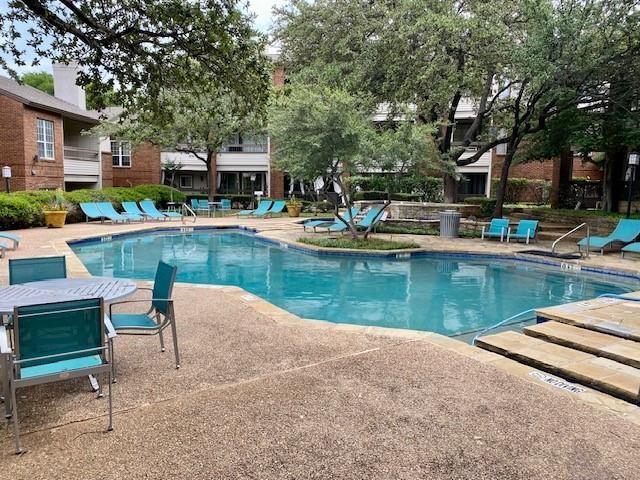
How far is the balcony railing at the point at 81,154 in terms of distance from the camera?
→ 23984 mm

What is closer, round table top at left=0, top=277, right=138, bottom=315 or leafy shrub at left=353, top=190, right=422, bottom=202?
round table top at left=0, top=277, right=138, bottom=315

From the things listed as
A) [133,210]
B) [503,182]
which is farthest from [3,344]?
[133,210]

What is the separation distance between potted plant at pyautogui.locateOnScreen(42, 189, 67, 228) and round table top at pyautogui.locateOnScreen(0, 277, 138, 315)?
14010mm

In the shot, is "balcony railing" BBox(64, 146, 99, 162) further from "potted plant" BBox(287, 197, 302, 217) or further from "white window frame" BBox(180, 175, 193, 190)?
"potted plant" BBox(287, 197, 302, 217)

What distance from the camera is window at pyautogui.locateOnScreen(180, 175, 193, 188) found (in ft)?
111

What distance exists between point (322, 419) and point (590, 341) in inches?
126

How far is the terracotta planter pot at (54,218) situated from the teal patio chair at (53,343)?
1543cm

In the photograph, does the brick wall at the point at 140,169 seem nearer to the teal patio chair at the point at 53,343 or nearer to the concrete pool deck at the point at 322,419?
the concrete pool deck at the point at 322,419

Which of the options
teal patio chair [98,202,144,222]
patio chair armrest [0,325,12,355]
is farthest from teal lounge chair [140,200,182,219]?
patio chair armrest [0,325,12,355]

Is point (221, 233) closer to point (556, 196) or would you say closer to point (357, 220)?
point (357, 220)

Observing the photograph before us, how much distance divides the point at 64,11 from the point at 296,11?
1253 cm

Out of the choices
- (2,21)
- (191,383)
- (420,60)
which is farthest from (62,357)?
(420,60)

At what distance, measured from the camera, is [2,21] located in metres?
6.11

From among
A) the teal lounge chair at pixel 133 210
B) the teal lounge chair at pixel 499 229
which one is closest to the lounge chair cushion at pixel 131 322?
the teal lounge chair at pixel 499 229
